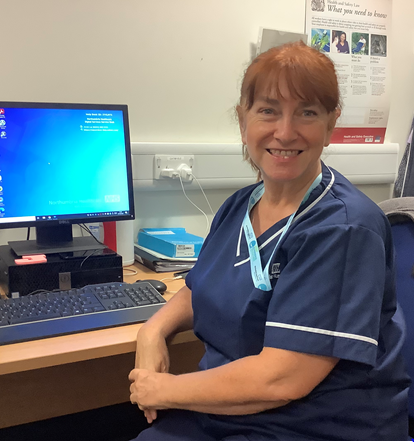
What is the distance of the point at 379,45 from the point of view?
2129 mm

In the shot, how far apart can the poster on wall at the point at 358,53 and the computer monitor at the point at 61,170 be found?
1034 mm

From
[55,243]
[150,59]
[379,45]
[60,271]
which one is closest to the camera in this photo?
[60,271]

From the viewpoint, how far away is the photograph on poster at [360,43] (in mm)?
2074

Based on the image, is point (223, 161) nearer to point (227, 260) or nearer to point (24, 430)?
point (227, 260)

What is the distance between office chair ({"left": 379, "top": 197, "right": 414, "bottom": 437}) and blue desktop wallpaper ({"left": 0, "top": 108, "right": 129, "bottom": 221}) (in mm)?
816

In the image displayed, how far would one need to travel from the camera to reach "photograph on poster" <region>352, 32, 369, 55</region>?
207 cm

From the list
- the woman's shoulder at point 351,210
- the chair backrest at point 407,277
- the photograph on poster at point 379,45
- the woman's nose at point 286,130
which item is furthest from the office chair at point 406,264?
the photograph on poster at point 379,45

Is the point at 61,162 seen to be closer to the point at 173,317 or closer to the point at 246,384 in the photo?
the point at 173,317

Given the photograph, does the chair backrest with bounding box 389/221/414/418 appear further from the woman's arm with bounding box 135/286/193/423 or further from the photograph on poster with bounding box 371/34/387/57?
the photograph on poster with bounding box 371/34/387/57

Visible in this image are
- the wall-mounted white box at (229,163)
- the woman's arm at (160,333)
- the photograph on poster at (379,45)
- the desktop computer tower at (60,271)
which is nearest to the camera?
the woman's arm at (160,333)

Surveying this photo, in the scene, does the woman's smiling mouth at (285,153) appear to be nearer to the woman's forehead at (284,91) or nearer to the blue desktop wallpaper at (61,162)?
the woman's forehead at (284,91)

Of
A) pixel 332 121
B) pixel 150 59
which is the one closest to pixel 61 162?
pixel 150 59

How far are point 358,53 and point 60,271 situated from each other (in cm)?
160

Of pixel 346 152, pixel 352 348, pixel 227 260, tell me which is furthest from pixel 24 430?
pixel 346 152
